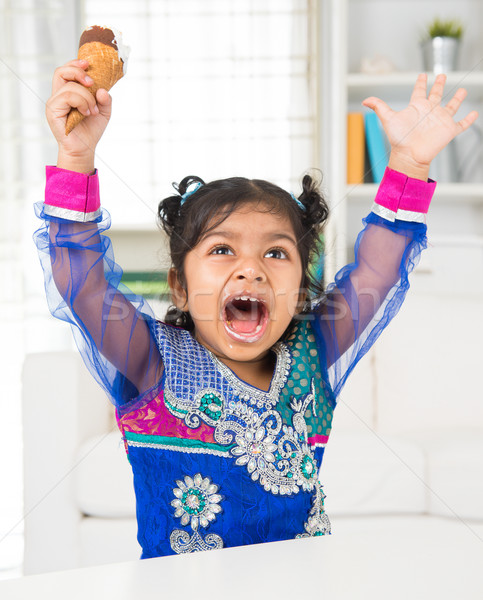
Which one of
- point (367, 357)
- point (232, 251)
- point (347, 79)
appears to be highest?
point (347, 79)

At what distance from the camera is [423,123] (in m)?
0.80

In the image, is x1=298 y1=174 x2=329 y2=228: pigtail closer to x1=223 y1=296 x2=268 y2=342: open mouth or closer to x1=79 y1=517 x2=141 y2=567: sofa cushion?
x1=223 y1=296 x2=268 y2=342: open mouth

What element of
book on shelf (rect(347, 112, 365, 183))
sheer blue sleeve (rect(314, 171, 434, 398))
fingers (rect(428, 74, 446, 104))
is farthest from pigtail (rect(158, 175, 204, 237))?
book on shelf (rect(347, 112, 365, 183))

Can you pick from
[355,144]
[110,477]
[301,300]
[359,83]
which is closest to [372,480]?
[110,477]

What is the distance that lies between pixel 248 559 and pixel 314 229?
1.99ft

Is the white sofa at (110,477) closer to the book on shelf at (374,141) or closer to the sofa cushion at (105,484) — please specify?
the sofa cushion at (105,484)

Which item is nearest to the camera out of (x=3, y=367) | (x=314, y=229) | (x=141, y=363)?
(x=141, y=363)

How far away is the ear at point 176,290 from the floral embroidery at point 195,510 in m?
0.23

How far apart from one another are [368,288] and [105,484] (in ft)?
2.69

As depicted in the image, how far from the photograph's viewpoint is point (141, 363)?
806 mm

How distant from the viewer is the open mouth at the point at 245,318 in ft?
2.61

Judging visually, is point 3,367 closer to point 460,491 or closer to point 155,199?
point 155,199

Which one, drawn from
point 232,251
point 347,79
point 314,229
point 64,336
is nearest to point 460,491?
point 314,229

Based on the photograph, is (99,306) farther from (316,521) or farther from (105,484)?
(105,484)
